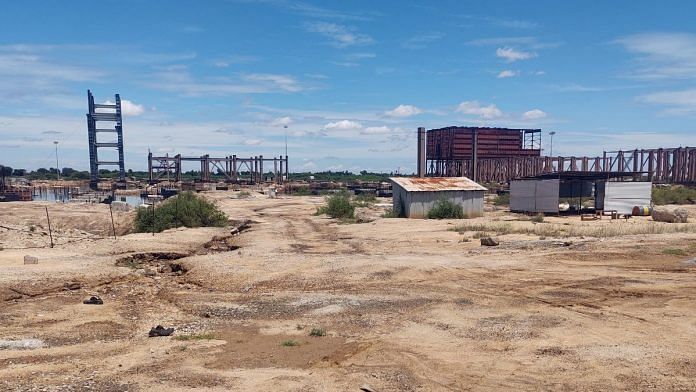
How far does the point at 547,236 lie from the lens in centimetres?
2431

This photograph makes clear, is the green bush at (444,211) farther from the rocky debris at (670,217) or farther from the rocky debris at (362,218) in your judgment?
the rocky debris at (670,217)

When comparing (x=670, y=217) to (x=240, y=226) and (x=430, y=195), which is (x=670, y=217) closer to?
(x=430, y=195)

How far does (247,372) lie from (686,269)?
14095 mm

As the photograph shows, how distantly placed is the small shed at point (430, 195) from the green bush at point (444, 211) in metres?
0.38

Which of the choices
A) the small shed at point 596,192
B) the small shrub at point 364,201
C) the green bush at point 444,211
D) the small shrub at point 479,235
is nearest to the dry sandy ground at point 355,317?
the small shrub at point 479,235

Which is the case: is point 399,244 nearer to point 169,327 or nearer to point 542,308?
point 542,308

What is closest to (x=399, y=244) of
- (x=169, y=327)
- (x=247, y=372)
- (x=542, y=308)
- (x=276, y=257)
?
(x=276, y=257)

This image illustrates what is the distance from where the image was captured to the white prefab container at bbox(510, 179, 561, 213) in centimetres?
3738

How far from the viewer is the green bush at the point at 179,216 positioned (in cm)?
3056

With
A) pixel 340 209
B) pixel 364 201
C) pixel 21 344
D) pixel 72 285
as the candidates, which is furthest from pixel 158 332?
pixel 364 201

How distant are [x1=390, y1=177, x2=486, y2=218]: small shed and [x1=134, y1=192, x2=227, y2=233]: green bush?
1164 cm

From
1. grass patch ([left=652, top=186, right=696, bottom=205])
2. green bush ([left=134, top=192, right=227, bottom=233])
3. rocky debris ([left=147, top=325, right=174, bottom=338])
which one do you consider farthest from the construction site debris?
grass patch ([left=652, top=186, right=696, bottom=205])

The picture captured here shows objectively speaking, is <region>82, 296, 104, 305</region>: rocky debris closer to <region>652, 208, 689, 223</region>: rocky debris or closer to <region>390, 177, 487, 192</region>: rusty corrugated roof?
<region>390, 177, 487, 192</region>: rusty corrugated roof

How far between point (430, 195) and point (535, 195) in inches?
330
